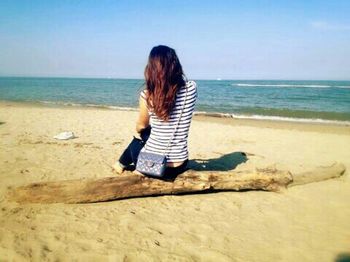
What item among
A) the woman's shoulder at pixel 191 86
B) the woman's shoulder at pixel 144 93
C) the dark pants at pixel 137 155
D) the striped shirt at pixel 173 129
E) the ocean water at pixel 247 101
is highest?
the woman's shoulder at pixel 191 86

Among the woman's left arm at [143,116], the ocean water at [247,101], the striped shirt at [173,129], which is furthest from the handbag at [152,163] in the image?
the ocean water at [247,101]

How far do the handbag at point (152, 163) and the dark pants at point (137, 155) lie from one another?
206 millimetres

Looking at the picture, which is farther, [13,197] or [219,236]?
[13,197]

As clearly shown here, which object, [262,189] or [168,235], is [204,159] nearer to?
[262,189]

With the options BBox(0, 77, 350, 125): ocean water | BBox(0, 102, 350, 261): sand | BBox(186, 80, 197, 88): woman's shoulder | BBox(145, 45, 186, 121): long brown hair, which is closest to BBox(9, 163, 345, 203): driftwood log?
BBox(0, 102, 350, 261): sand

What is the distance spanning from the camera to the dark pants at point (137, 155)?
4039 millimetres

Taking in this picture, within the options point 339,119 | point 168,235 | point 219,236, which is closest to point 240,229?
point 219,236

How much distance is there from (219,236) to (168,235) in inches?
21.3

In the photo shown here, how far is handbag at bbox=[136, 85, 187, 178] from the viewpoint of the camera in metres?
3.78

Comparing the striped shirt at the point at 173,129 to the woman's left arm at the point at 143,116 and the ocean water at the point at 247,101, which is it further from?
the ocean water at the point at 247,101

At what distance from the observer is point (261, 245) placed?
3131 millimetres

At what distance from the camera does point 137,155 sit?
4230 mm

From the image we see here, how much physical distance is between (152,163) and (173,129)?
0.49 m

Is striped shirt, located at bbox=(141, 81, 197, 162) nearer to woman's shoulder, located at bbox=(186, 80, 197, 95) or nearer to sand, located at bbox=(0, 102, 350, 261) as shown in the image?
woman's shoulder, located at bbox=(186, 80, 197, 95)
